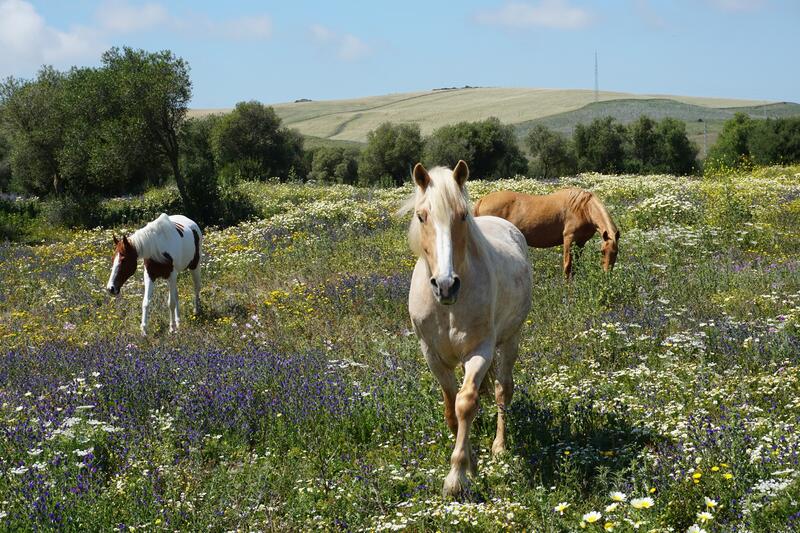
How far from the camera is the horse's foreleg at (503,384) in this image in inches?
220

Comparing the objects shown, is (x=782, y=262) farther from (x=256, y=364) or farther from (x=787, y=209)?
(x=256, y=364)

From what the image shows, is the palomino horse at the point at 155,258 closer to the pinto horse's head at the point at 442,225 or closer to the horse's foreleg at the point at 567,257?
the horse's foreleg at the point at 567,257

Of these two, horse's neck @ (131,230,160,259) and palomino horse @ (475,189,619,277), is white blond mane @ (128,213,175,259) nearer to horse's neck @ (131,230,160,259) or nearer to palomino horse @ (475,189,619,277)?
horse's neck @ (131,230,160,259)

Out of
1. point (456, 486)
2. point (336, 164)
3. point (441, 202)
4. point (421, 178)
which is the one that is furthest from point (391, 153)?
point (456, 486)

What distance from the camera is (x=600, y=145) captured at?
65.4m

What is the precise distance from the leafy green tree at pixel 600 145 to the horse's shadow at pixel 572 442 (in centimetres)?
6202

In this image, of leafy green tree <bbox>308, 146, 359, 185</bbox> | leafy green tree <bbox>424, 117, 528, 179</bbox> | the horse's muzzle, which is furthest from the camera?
leafy green tree <bbox>308, 146, 359, 185</bbox>

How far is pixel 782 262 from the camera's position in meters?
11.6

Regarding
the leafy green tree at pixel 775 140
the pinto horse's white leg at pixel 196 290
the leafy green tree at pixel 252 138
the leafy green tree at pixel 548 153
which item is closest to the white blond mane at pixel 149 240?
the pinto horse's white leg at pixel 196 290

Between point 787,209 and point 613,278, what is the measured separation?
9145 millimetres

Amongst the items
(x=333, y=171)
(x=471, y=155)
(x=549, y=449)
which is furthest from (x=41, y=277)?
(x=333, y=171)

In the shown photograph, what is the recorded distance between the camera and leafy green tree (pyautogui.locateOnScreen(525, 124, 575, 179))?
6475cm

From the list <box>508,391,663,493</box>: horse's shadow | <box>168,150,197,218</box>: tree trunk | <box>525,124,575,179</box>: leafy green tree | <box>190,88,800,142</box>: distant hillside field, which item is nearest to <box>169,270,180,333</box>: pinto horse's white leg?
<box>508,391,663,493</box>: horse's shadow

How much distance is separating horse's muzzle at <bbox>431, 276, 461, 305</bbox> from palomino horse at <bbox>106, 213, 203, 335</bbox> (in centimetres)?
757
